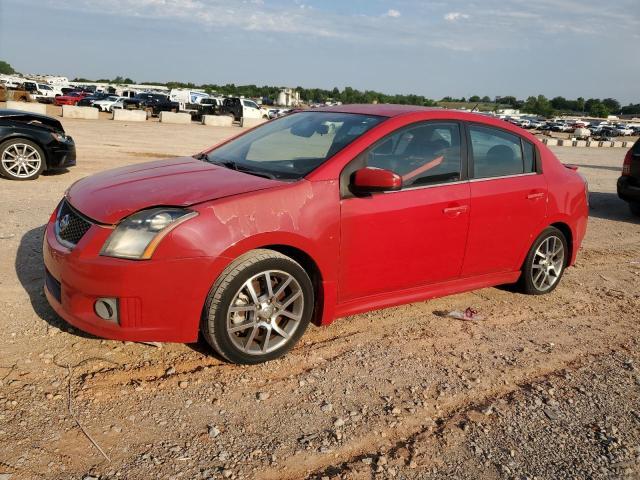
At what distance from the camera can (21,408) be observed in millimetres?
3027

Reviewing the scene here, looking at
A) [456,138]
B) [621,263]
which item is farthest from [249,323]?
[621,263]

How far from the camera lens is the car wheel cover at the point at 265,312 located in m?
3.56

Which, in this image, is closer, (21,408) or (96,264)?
(21,408)

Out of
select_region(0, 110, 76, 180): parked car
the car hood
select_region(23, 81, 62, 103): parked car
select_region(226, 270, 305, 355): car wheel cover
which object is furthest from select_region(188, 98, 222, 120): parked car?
select_region(226, 270, 305, 355): car wheel cover

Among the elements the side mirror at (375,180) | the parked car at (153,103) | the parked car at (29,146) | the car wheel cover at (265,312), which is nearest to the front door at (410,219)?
the side mirror at (375,180)

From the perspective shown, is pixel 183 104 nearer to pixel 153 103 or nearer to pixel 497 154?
pixel 153 103

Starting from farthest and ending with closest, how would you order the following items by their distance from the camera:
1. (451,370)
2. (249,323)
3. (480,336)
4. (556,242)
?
1. (556,242)
2. (480,336)
3. (451,370)
4. (249,323)

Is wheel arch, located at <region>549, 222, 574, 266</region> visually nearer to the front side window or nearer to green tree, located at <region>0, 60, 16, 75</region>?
the front side window

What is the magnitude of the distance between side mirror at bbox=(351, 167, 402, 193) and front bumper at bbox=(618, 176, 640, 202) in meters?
7.66

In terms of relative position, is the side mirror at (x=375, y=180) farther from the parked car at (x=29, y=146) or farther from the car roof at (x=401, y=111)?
the parked car at (x=29, y=146)

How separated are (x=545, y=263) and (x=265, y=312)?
121 inches

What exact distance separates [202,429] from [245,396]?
1.31 ft

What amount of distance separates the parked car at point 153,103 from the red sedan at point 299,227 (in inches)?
1544

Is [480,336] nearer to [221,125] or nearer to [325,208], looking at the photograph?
[325,208]
